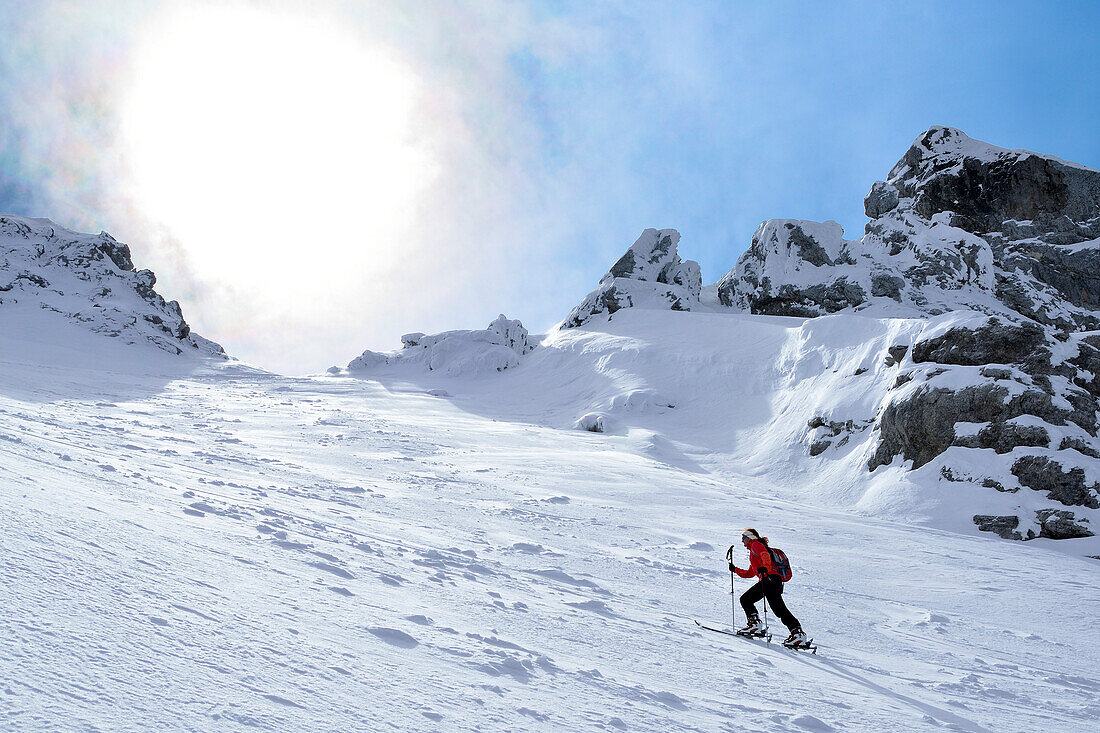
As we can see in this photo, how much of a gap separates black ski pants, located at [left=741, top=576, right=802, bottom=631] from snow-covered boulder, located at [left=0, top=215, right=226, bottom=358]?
5479 cm

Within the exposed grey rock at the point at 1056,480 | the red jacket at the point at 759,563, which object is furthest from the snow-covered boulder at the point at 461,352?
the red jacket at the point at 759,563

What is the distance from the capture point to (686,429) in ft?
84.3

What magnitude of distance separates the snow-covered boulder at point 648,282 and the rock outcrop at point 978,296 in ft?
12.3

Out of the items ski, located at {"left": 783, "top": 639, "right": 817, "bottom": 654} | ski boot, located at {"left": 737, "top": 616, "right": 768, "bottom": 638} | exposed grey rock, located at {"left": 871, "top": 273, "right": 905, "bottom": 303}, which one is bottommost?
ski, located at {"left": 783, "top": 639, "right": 817, "bottom": 654}

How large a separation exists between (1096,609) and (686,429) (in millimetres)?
17059

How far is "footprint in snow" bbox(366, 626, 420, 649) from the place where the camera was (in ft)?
13.4

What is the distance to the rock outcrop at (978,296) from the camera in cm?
1541

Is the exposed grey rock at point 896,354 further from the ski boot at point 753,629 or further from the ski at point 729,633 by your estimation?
the ski at point 729,633

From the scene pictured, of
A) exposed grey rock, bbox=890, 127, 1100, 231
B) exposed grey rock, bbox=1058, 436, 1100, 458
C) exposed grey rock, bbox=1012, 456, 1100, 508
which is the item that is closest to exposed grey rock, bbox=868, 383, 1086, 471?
exposed grey rock, bbox=1058, 436, 1100, 458

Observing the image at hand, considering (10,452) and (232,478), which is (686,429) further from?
(10,452)

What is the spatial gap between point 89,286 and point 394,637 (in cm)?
6859

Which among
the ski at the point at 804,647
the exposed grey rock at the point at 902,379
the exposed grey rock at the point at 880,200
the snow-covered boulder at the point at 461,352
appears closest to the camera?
the ski at the point at 804,647

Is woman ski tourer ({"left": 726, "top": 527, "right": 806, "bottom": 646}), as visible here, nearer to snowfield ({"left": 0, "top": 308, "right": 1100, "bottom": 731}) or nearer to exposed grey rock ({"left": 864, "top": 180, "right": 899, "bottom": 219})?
snowfield ({"left": 0, "top": 308, "right": 1100, "bottom": 731})

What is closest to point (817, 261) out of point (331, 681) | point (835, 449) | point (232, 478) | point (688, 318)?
point (688, 318)
